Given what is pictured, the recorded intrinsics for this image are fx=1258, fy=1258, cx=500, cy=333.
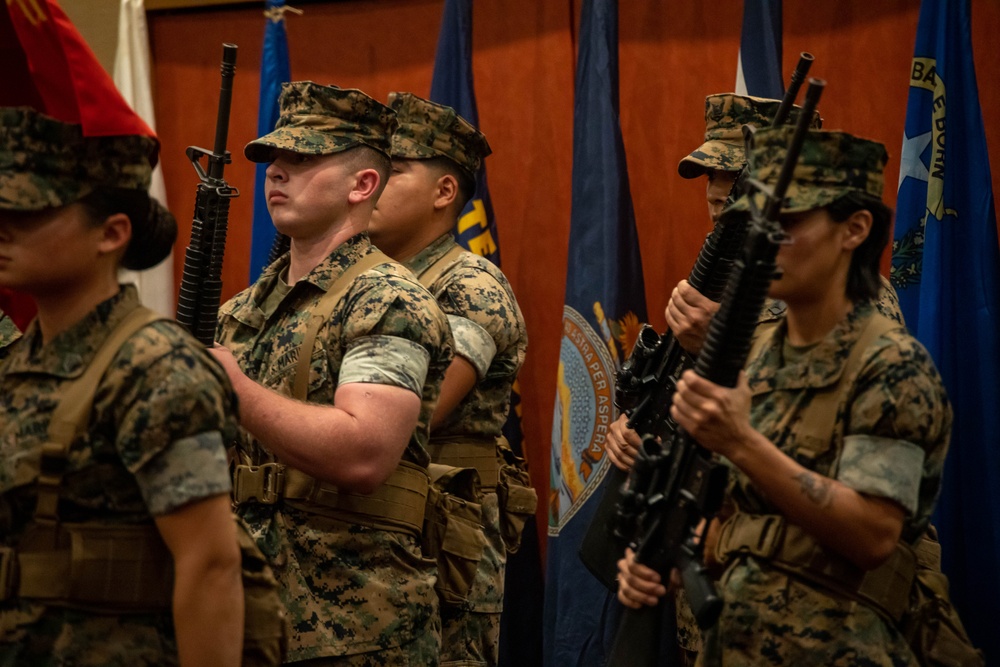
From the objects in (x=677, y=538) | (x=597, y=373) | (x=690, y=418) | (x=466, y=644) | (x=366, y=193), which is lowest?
(x=466, y=644)

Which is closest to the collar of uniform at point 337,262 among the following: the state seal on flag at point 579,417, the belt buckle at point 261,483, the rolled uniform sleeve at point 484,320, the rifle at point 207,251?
the rifle at point 207,251

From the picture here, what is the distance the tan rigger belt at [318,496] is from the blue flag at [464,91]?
1.89 m

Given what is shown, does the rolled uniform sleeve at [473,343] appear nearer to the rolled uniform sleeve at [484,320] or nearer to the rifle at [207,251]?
the rolled uniform sleeve at [484,320]

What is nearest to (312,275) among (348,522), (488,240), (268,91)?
(348,522)

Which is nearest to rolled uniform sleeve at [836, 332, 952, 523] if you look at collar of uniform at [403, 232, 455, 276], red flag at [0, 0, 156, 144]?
red flag at [0, 0, 156, 144]

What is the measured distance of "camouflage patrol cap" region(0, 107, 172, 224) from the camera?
1.76 m

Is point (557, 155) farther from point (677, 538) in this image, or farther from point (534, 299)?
point (677, 538)

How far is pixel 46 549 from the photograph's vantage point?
5.74 feet

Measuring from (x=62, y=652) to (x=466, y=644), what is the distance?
1.56m

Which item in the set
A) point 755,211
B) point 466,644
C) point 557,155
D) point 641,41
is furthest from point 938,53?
point 466,644

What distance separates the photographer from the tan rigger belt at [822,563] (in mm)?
2029

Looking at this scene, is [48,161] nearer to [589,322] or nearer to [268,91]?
[589,322]

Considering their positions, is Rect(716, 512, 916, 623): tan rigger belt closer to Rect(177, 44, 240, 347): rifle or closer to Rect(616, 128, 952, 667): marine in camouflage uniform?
Rect(616, 128, 952, 667): marine in camouflage uniform

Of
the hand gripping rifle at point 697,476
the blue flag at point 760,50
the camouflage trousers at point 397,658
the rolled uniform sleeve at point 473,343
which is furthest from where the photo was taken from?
the blue flag at point 760,50
